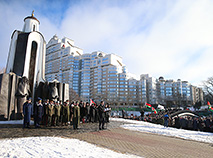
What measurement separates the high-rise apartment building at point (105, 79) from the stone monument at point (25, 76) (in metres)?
66.5

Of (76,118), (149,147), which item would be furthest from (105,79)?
(149,147)

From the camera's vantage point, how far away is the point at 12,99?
1331cm

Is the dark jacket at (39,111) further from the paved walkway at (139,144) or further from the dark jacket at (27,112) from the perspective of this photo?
the paved walkway at (139,144)

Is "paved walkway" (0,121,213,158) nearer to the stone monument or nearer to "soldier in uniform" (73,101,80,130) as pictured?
"soldier in uniform" (73,101,80,130)

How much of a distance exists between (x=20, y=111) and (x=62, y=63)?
98385mm

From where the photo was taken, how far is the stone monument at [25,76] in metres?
13.2

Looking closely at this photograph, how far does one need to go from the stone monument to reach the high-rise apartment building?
6651cm

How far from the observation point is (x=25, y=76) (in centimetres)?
1480

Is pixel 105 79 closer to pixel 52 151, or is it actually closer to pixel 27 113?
pixel 27 113

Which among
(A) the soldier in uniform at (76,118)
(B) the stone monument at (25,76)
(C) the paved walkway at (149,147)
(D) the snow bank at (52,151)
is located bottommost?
(C) the paved walkway at (149,147)

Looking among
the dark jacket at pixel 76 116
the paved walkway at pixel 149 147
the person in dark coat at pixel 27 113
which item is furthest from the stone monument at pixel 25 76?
the paved walkway at pixel 149 147

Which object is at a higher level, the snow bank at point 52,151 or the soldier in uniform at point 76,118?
the soldier in uniform at point 76,118

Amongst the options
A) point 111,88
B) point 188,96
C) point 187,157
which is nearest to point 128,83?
point 111,88

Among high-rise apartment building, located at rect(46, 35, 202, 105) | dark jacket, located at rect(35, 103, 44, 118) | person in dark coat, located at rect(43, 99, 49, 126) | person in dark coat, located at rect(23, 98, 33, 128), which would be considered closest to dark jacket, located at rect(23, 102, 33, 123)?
person in dark coat, located at rect(23, 98, 33, 128)
